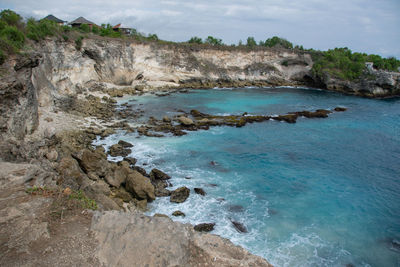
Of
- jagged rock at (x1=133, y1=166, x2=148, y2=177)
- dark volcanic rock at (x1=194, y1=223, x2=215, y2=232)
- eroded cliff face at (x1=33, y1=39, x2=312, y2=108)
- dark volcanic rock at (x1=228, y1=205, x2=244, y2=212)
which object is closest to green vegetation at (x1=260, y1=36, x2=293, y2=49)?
eroded cliff face at (x1=33, y1=39, x2=312, y2=108)

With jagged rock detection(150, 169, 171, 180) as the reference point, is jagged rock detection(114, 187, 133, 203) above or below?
→ below

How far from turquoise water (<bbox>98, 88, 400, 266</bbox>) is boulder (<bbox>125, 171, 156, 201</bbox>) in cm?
63

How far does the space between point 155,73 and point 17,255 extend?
46.5 meters

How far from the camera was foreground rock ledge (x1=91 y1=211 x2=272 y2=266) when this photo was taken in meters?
6.10

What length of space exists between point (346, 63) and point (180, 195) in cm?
5253

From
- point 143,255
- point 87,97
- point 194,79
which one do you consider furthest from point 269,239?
point 194,79

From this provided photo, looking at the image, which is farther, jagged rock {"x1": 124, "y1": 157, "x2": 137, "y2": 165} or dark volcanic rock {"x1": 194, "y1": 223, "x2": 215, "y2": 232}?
jagged rock {"x1": 124, "y1": 157, "x2": 137, "y2": 165}

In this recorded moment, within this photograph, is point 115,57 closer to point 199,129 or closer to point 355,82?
point 199,129

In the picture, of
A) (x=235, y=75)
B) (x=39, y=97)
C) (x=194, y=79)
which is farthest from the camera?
(x=235, y=75)

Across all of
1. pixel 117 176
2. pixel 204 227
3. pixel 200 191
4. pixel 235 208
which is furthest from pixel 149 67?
pixel 204 227

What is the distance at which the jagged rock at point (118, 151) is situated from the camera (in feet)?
63.8

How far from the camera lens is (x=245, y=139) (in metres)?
24.1

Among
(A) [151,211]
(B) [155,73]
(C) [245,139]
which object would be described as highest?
(B) [155,73]

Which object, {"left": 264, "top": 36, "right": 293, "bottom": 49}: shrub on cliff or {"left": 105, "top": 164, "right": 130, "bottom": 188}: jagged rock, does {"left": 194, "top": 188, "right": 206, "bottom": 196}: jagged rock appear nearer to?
{"left": 105, "top": 164, "right": 130, "bottom": 188}: jagged rock
